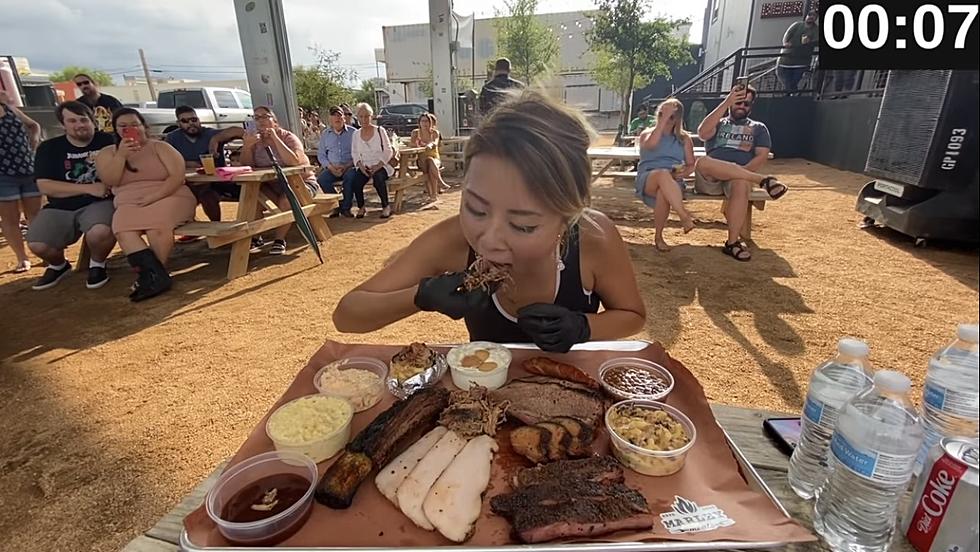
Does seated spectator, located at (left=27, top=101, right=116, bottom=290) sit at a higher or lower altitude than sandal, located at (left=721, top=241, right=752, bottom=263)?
higher

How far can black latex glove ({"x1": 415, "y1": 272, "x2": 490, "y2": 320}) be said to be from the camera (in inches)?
62.8

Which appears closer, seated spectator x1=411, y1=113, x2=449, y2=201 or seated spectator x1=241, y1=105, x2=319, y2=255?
seated spectator x1=241, y1=105, x2=319, y2=255

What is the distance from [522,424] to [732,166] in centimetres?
560

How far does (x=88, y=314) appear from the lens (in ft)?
14.8

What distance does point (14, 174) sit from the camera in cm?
566

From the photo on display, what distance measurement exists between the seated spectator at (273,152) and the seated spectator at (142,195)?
4.81 feet

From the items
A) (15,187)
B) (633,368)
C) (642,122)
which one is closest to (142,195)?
(15,187)

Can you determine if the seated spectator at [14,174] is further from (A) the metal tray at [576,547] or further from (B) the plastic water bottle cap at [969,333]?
(B) the plastic water bottle cap at [969,333]

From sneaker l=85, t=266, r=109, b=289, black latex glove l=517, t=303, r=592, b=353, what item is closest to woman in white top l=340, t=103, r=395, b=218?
sneaker l=85, t=266, r=109, b=289

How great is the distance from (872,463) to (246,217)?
19.6ft

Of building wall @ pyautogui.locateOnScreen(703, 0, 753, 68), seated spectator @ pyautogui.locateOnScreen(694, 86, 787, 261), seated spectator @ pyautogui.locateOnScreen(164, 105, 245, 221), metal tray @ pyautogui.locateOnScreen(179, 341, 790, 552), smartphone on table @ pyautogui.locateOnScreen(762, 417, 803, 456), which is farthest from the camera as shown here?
building wall @ pyautogui.locateOnScreen(703, 0, 753, 68)

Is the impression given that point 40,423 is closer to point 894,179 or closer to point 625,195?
point 894,179

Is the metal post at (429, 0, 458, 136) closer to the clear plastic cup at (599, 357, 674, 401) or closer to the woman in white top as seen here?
the woman in white top

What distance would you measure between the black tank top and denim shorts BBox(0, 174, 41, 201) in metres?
6.70
